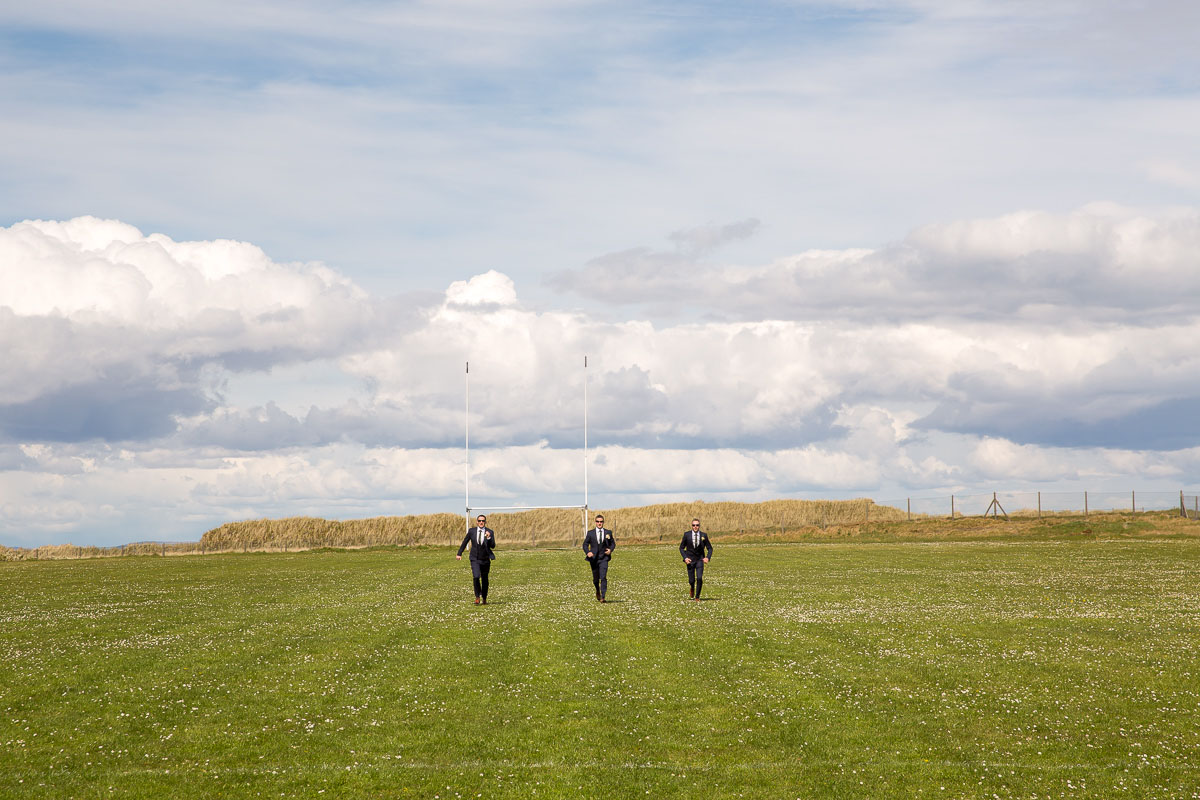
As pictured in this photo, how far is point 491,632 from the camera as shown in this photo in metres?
26.6

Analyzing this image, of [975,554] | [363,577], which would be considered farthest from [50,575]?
[975,554]

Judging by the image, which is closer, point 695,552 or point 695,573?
point 695,552

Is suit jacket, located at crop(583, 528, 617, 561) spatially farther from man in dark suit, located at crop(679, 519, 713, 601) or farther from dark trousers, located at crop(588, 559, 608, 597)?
man in dark suit, located at crop(679, 519, 713, 601)

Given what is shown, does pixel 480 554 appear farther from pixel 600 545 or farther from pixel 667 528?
pixel 667 528

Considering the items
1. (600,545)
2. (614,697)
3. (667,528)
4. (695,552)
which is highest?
(600,545)

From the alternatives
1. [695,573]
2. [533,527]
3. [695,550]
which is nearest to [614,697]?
[695,550]

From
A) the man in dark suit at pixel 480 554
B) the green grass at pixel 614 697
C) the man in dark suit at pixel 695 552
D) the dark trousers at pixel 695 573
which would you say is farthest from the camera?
the dark trousers at pixel 695 573

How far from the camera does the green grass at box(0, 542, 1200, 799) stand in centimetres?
1365

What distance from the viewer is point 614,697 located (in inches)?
720

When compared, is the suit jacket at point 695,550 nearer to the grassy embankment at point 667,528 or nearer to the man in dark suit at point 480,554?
the man in dark suit at point 480,554

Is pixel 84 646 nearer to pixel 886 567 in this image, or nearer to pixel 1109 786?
pixel 1109 786

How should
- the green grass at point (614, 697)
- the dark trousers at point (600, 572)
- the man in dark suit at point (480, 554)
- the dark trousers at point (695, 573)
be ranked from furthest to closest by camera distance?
the dark trousers at point (600, 572) < the dark trousers at point (695, 573) < the man in dark suit at point (480, 554) < the green grass at point (614, 697)

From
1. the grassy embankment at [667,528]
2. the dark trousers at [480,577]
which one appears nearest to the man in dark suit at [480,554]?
the dark trousers at [480,577]

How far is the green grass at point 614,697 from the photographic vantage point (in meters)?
13.6
